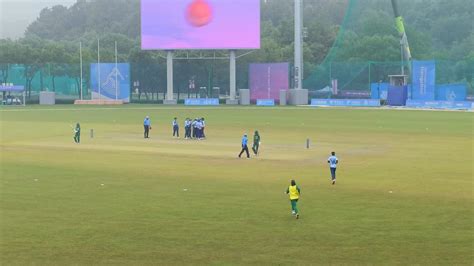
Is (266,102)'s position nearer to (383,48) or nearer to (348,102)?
(348,102)

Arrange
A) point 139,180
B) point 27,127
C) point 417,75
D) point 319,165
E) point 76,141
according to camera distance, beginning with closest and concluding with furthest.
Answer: point 139,180
point 319,165
point 76,141
point 27,127
point 417,75

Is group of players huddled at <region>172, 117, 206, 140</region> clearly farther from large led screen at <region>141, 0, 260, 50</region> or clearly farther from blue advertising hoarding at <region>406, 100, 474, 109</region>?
large led screen at <region>141, 0, 260, 50</region>

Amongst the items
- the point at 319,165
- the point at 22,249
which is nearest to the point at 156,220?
the point at 22,249

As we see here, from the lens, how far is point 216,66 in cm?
13725

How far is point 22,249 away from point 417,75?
9140 cm

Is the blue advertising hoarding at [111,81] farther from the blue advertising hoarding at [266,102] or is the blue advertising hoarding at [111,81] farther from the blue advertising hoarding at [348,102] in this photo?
the blue advertising hoarding at [348,102]

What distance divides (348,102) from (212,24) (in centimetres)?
2285

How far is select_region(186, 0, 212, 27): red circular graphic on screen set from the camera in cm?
11269

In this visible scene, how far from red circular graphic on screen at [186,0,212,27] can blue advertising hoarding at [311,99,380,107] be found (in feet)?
65.1

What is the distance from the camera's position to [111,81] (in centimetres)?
12169

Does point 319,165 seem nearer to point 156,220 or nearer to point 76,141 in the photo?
point 156,220

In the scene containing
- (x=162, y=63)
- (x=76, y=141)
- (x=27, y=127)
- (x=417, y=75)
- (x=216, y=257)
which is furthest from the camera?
(x=162, y=63)

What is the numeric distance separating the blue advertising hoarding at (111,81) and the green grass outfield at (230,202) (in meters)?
66.8

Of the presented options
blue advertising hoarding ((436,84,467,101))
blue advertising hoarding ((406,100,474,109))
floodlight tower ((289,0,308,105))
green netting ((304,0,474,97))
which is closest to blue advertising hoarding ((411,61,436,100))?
blue advertising hoarding ((436,84,467,101))
